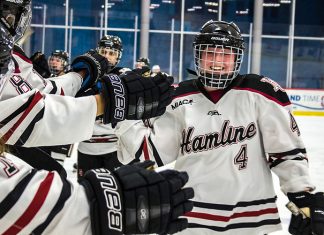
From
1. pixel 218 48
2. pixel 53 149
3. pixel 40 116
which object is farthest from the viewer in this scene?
pixel 53 149

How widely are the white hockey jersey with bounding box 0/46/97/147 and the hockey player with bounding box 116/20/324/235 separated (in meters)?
0.64

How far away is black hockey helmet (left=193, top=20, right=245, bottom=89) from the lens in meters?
1.94

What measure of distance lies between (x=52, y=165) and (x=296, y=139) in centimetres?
86

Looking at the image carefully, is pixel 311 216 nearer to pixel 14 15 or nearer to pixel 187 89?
A: pixel 187 89

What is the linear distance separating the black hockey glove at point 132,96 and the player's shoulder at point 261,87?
59 centimetres

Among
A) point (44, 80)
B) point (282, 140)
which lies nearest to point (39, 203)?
point (44, 80)

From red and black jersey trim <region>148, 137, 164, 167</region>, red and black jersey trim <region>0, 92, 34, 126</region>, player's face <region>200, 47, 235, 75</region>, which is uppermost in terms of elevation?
player's face <region>200, 47, 235, 75</region>

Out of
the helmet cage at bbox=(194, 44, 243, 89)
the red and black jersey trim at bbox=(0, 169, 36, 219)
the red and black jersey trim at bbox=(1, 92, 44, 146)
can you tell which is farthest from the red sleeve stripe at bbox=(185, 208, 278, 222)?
the red and black jersey trim at bbox=(0, 169, 36, 219)

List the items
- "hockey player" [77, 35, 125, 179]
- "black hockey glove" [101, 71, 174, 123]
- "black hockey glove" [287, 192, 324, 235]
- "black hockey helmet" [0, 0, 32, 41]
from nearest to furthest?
"black hockey helmet" [0, 0, 32, 41] < "black hockey glove" [101, 71, 174, 123] < "black hockey glove" [287, 192, 324, 235] < "hockey player" [77, 35, 125, 179]

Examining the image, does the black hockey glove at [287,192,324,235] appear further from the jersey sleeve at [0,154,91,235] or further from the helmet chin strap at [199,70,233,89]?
the jersey sleeve at [0,154,91,235]

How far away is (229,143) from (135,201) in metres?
0.98

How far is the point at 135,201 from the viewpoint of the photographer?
960 mm

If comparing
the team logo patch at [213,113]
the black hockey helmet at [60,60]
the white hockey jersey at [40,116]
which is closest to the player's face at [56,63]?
the black hockey helmet at [60,60]

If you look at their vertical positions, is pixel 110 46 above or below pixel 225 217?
above
